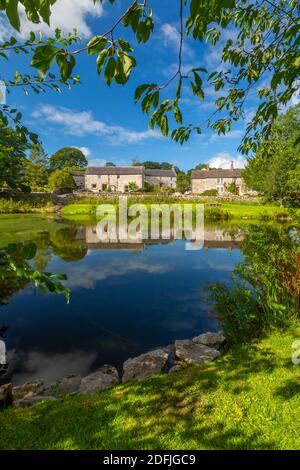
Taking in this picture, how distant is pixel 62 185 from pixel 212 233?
4364cm

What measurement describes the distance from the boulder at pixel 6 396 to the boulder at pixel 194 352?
3.42 m

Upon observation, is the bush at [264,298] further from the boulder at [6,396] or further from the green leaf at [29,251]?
the green leaf at [29,251]

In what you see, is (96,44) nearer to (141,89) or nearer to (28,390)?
(141,89)

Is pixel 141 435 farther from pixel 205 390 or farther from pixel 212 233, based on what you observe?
pixel 212 233

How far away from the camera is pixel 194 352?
19.3 feet

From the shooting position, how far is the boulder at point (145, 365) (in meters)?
5.22

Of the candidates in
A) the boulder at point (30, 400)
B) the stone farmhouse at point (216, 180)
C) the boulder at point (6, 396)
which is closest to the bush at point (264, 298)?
the boulder at point (30, 400)

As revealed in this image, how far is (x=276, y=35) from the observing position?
416 centimetres

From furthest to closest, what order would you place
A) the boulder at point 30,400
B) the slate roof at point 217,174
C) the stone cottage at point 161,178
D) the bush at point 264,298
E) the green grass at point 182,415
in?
the stone cottage at point 161,178 → the slate roof at point 217,174 → the bush at point 264,298 → the boulder at point 30,400 → the green grass at point 182,415

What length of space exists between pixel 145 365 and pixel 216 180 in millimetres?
78501

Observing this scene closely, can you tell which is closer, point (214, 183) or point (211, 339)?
point (211, 339)

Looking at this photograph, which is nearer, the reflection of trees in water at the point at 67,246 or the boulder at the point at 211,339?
the boulder at the point at 211,339

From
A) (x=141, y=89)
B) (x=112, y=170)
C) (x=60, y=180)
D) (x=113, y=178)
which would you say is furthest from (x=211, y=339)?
(x=112, y=170)
